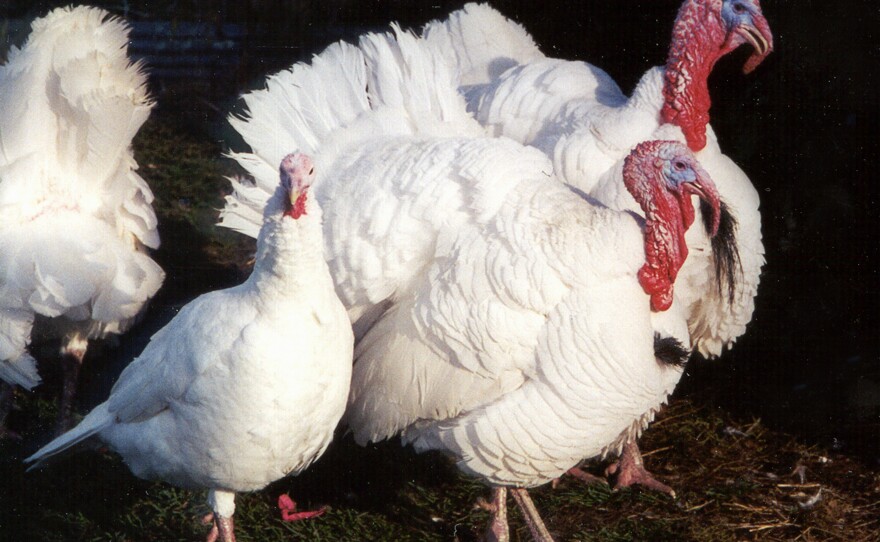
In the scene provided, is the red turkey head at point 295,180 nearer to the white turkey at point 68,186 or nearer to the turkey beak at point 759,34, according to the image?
the white turkey at point 68,186

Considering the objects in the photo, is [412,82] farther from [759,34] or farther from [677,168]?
[759,34]

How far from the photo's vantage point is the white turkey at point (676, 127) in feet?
12.3

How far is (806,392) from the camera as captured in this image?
15.0 ft

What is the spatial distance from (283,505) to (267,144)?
141cm

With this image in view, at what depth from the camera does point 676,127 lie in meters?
3.96

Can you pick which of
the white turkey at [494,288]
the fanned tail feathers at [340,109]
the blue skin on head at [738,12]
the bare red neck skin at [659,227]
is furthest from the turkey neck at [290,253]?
the blue skin on head at [738,12]

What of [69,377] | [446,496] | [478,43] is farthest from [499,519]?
[478,43]

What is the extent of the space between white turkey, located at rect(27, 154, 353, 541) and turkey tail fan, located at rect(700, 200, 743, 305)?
133 centimetres

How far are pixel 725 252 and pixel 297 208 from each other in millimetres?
1604

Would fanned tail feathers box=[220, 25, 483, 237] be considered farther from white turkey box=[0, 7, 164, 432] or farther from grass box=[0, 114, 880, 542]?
grass box=[0, 114, 880, 542]

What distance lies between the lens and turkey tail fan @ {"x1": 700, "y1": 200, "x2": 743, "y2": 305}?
336 centimetres

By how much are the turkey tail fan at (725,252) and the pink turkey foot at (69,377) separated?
2581 millimetres

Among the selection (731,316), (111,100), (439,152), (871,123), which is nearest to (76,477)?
(111,100)

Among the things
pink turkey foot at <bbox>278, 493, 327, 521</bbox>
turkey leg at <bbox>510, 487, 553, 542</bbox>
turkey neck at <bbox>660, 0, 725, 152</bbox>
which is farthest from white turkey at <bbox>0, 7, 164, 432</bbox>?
turkey neck at <bbox>660, 0, 725, 152</bbox>
